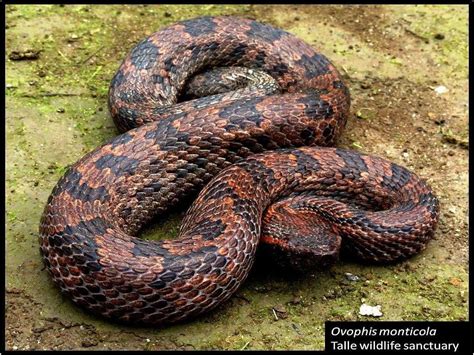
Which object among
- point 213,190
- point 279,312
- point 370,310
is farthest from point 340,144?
point 279,312

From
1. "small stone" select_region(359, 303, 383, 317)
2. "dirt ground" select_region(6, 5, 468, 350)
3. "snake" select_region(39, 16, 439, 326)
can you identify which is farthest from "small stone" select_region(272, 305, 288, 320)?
"small stone" select_region(359, 303, 383, 317)

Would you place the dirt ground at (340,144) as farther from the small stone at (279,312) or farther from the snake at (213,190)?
the snake at (213,190)

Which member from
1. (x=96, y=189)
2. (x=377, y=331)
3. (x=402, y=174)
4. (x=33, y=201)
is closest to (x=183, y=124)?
(x=96, y=189)

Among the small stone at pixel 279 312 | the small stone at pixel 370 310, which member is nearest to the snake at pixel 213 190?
the small stone at pixel 279 312

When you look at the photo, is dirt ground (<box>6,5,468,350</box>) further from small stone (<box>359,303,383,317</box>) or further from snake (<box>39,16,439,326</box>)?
snake (<box>39,16,439,326</box>)

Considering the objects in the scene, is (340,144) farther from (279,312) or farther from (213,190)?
(279,312)
